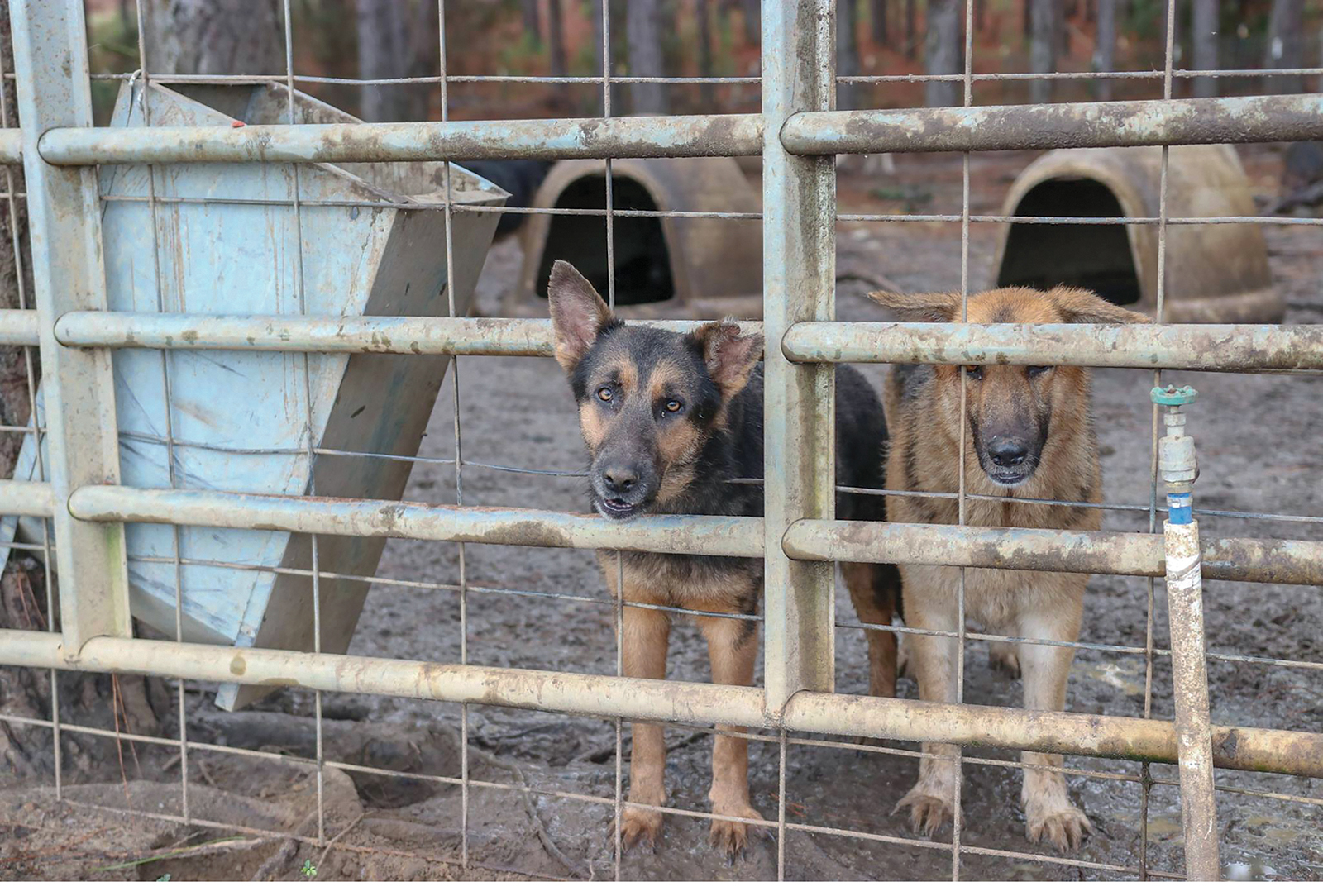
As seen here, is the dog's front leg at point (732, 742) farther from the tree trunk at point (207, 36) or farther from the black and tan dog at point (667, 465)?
the tree trunk at point (207, 36)

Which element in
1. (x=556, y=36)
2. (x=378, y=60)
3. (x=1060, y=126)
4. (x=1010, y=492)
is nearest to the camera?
(x=1060, y=126)

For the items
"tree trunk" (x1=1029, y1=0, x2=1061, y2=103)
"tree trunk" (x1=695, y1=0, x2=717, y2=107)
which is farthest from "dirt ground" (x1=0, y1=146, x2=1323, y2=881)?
"tree trunk" (x1=695, y1=0, x2=717, y2=107)

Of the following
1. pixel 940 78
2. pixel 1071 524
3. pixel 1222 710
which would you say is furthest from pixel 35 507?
pixel 1222 710

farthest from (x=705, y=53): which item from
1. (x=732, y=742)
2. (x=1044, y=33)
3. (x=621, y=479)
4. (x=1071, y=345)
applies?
(x=1071, y=345)

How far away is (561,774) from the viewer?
449 cm

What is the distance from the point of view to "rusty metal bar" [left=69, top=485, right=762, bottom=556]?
3385mm

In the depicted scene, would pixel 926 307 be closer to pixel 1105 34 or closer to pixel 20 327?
pixel 20 327

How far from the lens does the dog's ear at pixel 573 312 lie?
12.1 ft

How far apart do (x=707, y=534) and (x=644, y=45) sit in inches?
767

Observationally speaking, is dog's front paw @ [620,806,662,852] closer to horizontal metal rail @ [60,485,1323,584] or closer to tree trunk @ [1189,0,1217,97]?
horizontal metal rail @ [60,485,1323,584]

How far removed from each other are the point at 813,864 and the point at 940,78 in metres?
2.36

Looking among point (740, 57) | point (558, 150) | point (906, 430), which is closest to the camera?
point (558, 150)

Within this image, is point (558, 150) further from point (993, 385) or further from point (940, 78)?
point (993, 385)

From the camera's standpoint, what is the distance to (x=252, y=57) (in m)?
8.55
